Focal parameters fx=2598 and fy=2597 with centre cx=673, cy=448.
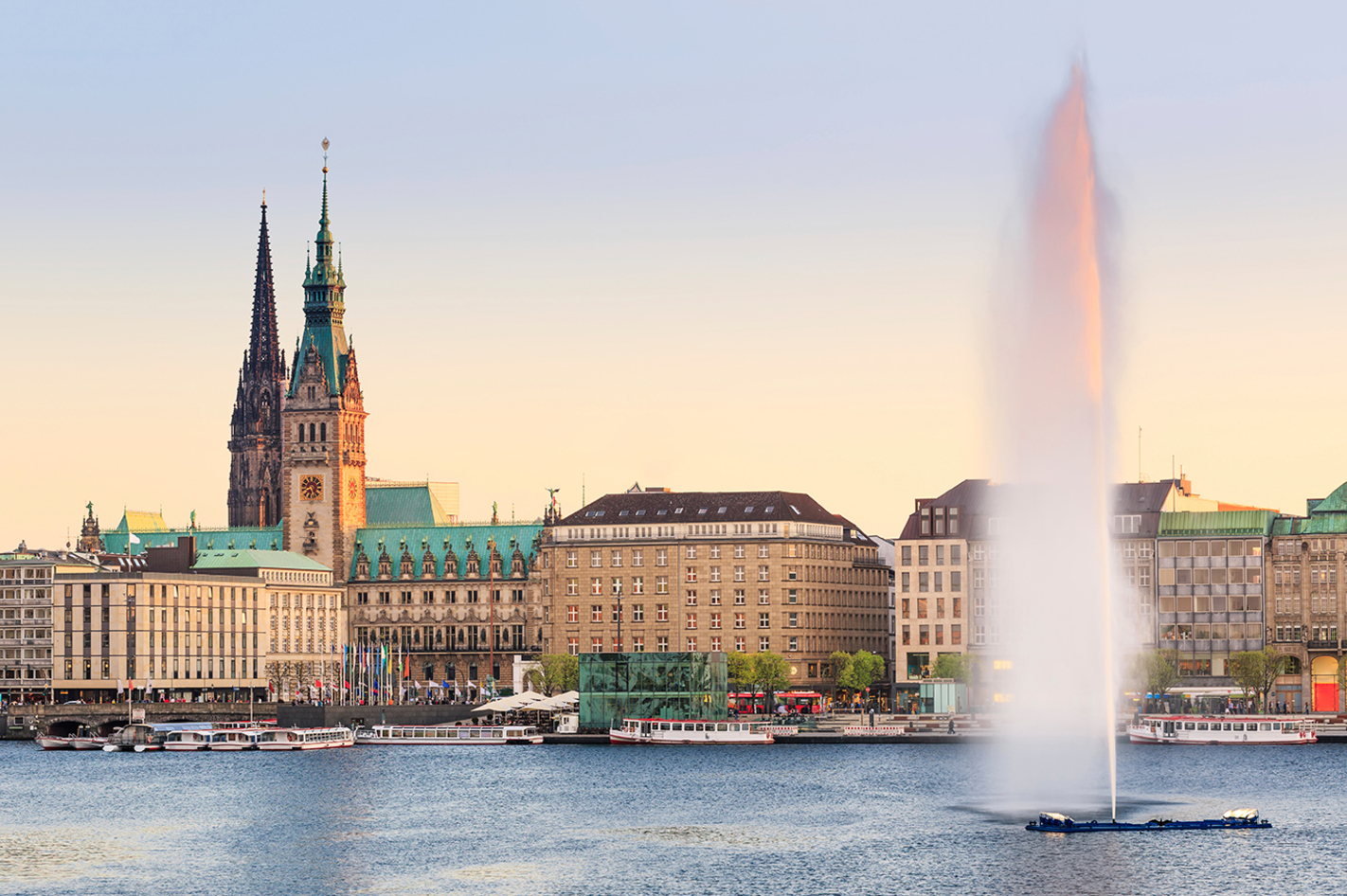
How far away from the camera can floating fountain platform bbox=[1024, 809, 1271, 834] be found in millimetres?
97250

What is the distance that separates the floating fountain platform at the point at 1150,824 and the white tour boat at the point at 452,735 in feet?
285

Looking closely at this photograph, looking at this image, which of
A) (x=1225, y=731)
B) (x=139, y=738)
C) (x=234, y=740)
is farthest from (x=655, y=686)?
(x=1225, y=731)

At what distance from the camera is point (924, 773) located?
141m

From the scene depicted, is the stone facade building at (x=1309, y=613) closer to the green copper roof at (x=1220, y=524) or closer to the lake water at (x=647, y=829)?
the green copper roof at (x=1220, y=524)

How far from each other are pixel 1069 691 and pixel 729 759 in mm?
73684

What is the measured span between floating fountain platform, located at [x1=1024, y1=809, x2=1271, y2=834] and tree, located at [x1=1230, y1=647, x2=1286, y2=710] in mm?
80446

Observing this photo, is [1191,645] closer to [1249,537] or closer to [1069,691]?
[1249,537]

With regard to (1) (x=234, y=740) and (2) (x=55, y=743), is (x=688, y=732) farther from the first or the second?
(2) (x=55, y=743)

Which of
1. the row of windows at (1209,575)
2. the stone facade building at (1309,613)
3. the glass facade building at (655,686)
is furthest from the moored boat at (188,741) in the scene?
the stone facade building at (1309,613)

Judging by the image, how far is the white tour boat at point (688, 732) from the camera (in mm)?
177750

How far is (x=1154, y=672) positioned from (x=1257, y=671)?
739 cm

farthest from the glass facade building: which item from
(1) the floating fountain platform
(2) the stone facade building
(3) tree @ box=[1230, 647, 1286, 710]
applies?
(1) the floating fountain platform

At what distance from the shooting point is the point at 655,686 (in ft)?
600

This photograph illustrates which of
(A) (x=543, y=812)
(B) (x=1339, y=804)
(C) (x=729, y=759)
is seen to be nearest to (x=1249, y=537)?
(C) (x=729, y=759)
